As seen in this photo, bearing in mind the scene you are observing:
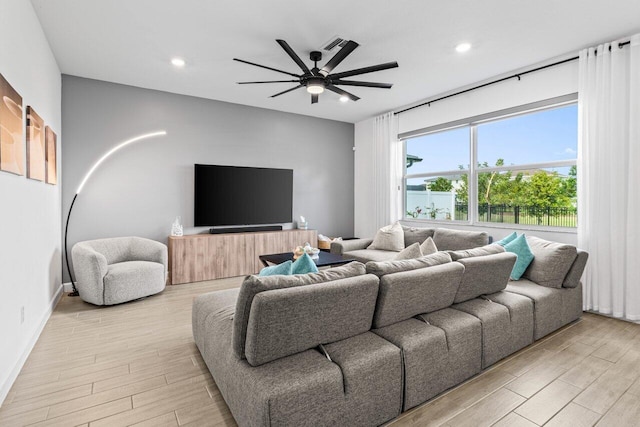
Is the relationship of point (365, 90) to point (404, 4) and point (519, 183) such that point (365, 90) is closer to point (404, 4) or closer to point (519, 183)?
point (404, 4)

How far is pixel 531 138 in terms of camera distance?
419cm

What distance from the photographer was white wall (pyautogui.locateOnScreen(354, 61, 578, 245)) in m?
3.76

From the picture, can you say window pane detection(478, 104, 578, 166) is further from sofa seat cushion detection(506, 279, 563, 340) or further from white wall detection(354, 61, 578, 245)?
sofa seat cushion detection(506, 279, 563, 340)

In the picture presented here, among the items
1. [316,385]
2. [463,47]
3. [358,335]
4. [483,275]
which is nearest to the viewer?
[316,385]

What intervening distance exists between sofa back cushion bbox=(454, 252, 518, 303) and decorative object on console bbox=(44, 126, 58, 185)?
385cm

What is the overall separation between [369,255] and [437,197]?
1.71 m

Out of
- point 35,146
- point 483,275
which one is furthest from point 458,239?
point 35,146

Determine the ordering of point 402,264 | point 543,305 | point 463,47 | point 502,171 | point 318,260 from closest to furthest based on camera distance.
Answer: point 402,264
point 543,305
point 463,47
point 318,260
point 502,171

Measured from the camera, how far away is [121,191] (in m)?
4.55

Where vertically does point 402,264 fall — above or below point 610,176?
below

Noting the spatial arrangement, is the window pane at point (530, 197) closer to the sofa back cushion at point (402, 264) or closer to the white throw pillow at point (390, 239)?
the white throw pillow at point (390, 239)

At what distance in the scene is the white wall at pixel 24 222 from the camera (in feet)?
6.79

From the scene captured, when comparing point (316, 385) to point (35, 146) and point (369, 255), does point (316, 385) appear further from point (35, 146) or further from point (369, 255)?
point (369, 255)

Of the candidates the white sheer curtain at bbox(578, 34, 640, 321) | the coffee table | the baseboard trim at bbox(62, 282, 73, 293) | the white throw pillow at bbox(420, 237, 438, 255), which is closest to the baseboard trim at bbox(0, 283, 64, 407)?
the baseboard trim at bbox(62, 282, 73, 293)
